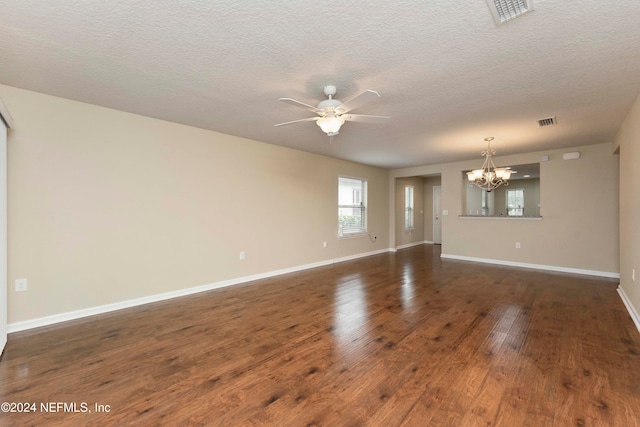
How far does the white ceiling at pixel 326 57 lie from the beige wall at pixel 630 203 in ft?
0.86

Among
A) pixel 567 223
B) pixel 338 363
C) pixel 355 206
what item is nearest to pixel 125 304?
pixel 338 363

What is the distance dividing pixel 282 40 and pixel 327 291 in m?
3.20

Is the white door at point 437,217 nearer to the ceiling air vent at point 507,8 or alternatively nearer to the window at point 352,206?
the window at point 352,206

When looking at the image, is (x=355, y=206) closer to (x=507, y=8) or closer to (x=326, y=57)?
(x=326, y=57)

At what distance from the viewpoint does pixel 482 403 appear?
67.2 inches

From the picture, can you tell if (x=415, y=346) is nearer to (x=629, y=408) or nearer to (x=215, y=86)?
(x=629, y=408)

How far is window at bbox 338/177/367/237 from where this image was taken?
670 cm

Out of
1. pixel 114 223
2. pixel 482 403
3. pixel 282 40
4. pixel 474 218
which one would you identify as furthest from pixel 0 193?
pixel 474 218

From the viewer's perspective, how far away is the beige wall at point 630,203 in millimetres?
2969

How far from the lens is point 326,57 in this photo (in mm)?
2209

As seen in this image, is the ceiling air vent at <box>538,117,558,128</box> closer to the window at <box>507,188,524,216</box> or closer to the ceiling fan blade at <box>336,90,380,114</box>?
the ceiling fan blade at <box>336,90,380,114</box>

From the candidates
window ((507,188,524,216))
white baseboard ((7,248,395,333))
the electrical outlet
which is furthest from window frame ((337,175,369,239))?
window ((507,188,524,216))

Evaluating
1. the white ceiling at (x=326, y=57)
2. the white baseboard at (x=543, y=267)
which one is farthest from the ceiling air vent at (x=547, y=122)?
the white baseboard at (x=543, y=267)

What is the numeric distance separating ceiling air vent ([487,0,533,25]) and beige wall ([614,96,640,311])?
8.03 ft
